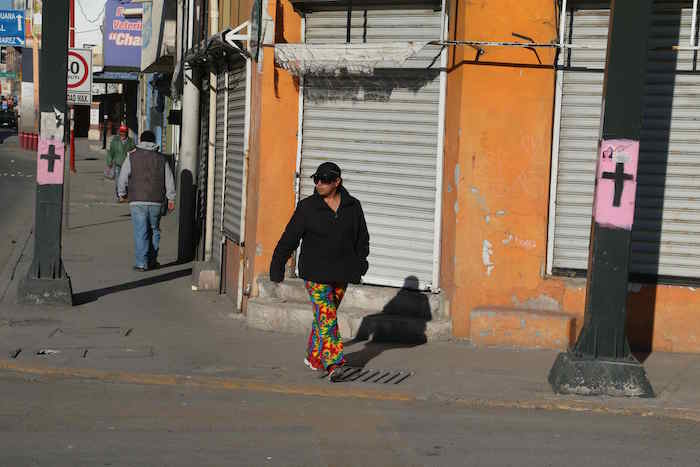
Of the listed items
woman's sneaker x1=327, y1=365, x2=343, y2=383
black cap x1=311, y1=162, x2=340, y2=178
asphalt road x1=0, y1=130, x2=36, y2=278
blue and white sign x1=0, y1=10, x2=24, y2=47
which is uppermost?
blue and white sign x1=0, y1=10, x2=24, y2=47

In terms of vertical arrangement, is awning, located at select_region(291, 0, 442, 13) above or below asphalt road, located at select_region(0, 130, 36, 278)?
above

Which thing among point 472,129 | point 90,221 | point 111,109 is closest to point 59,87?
point 472,129

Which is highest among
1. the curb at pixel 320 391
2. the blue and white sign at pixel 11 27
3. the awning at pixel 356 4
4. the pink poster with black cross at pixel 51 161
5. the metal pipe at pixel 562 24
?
the blue and white sign at pixel 11 27

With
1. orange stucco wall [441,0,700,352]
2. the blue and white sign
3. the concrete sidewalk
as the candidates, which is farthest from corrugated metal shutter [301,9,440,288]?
the blue and white sign

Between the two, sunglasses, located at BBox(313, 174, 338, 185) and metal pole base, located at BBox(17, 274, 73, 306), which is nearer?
sunglasses, located at BBox(313, 174, 338, 185)

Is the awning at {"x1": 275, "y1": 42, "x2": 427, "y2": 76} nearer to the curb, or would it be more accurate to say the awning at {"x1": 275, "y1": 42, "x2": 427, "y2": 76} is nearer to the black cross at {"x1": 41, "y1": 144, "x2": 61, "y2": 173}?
the black cross at {"x1": 41, "y1": 144, "x2": 61, "y2": 173}

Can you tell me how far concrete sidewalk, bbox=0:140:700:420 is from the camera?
8.34m

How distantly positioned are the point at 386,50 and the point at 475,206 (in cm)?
163

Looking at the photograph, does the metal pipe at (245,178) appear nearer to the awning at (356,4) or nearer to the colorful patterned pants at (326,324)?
the awning at (356,4)

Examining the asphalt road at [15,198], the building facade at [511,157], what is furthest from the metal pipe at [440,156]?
the asphalt road at [15,198]

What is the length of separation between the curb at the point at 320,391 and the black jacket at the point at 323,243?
83 centimetres

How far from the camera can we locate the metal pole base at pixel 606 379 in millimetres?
8367

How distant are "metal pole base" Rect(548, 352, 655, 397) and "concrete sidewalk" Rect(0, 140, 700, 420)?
115 millimetres

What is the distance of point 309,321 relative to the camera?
10727 mm
